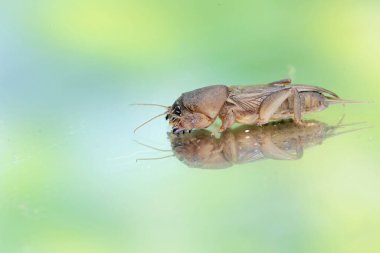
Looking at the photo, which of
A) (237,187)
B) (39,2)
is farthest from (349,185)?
(39,2)

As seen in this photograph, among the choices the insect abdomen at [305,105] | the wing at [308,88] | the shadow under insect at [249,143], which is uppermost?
the wing at [308,88]

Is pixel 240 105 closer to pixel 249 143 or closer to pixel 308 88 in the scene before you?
pixel 249 143

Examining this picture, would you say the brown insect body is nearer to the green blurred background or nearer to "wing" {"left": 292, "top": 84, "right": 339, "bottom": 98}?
"wing" {"left": 292, "top": 84, "right": 339, "bottom": 98}

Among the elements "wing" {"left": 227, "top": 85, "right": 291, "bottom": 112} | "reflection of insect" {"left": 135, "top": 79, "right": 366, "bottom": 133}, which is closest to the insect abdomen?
"reflection of insect" {"left": 135, "top": 79, "right": 366, "bottom": 133}

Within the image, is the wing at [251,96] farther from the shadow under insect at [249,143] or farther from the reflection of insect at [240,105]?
the shadow under insect at [249,143]

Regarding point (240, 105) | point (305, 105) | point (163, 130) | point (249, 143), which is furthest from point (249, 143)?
point (163, 130)

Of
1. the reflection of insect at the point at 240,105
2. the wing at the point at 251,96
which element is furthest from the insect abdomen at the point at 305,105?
the wing at the point at 251,96
